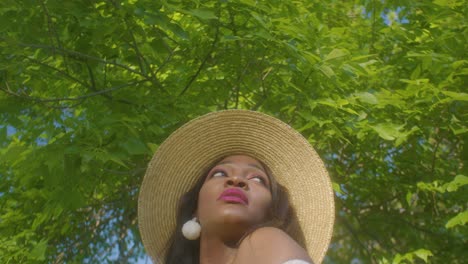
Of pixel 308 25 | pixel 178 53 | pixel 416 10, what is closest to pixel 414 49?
pixel 416 10

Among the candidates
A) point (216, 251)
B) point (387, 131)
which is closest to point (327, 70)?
point (387, 131)

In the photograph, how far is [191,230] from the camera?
6.10ft

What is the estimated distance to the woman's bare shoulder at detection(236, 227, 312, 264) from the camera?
1522 mm

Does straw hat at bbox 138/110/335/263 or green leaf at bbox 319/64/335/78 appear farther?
green leaf at bbox 319/64/335/78

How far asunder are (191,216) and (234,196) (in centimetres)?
25

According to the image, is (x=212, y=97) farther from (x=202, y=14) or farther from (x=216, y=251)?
(x=216, y=251)

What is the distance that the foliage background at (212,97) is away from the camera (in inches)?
95.7

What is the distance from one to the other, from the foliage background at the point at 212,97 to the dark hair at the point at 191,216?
0.41 meters

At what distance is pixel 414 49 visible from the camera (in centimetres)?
318

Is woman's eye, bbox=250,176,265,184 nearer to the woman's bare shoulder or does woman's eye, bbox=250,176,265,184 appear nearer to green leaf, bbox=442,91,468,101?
the woman's bare shoulder

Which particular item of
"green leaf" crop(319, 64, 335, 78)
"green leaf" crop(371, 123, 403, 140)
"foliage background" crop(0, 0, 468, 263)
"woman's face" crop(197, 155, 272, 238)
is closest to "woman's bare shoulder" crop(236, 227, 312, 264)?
"woman's face" crop(197, 155, 272, 238)

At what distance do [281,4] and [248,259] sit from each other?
62.9 inches

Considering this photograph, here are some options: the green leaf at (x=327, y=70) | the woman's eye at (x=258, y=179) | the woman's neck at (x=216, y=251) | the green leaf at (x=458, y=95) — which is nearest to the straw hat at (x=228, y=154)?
the woman's eye at (x=258, y=179)

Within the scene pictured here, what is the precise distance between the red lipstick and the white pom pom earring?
14 cm
